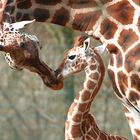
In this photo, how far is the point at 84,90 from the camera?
8.69 feet

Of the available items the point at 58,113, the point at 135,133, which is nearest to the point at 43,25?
the point at 58,113

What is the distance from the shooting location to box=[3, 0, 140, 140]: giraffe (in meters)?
2.08

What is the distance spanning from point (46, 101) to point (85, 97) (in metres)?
3.20

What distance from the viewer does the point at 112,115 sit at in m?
5.74

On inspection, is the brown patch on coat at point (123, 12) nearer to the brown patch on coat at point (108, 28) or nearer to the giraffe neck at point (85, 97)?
the brown patch on coat at point (108, 28)

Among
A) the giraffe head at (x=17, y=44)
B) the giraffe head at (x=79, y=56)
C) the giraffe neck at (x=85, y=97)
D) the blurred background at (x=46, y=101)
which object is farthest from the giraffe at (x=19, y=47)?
the blurred background at (x=46, y=101)

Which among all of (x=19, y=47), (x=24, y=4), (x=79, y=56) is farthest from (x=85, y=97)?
(x=19, y=47)

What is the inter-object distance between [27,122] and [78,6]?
378 centimetres

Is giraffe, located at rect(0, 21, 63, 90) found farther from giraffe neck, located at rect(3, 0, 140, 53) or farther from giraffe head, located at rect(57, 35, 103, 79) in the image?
giraffe head, located at rect(57, 35, 103, 79)

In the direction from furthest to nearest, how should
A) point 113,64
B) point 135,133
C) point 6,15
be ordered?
point 135,133 → point 113,64 → point 6,15

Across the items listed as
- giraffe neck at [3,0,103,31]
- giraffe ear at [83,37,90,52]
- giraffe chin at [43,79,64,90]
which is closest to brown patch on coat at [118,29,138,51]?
giraffe neck at [3,0,103,31]

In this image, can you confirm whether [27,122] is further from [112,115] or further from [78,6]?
[78,6]

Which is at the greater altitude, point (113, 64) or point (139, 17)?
point (139, 17)

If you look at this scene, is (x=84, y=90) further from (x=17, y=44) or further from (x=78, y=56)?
(x=17, y=44)
